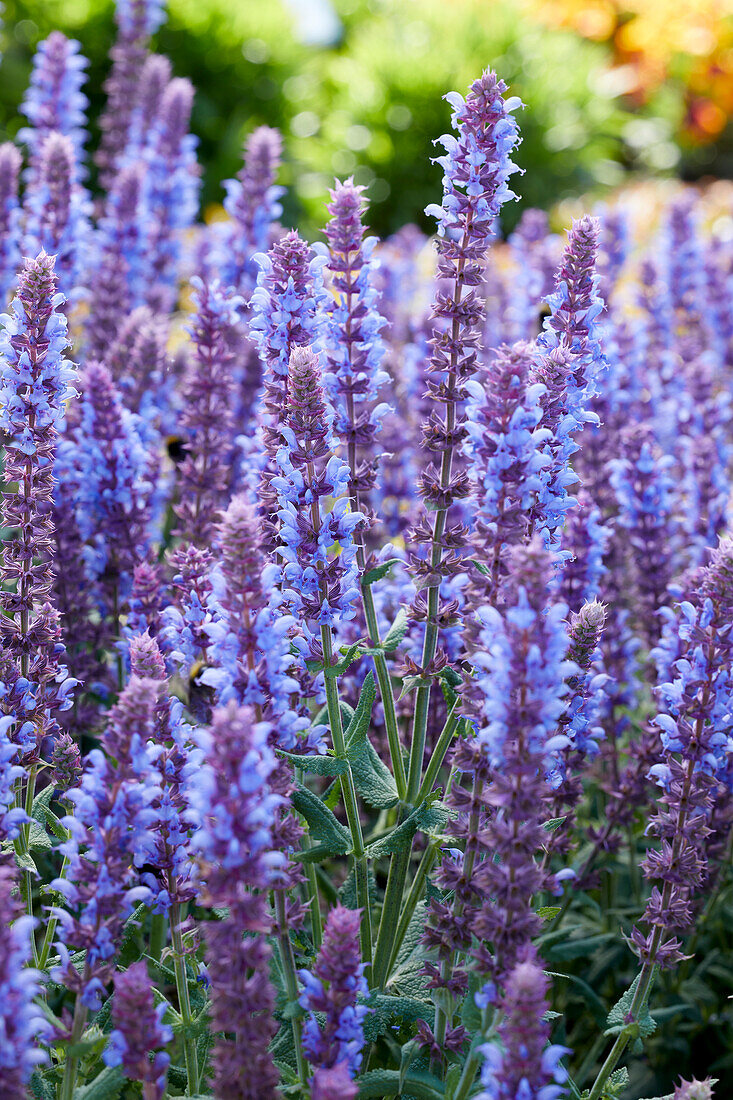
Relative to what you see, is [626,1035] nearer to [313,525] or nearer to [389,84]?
[313,525]

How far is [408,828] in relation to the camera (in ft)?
10.0

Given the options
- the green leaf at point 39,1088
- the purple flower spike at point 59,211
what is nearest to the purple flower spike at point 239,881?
the green leaf at point 39,1088

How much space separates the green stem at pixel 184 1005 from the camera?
2.78 m

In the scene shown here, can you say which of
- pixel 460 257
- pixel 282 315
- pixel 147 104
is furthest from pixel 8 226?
pixel 460 257

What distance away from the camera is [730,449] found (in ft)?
19.0

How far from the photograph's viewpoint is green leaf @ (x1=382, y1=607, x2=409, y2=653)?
3193 mm

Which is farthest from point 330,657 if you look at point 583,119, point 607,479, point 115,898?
point 583,119

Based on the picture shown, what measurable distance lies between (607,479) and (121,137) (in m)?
4.31

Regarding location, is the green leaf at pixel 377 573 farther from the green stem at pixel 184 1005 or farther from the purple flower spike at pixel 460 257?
the green stem at pixel 184 1005

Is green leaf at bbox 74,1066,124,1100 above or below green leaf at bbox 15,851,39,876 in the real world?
below

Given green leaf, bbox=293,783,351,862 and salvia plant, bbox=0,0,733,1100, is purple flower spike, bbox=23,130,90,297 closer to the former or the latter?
salvia plant, bbox=0,0,733,1100

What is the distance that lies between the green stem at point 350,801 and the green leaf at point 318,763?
2 centimetres

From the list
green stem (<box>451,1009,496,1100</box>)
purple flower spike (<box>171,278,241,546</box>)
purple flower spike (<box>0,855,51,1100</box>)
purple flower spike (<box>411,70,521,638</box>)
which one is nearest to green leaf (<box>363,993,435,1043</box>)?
green stem (<box>451,1009,496,1100</box>)

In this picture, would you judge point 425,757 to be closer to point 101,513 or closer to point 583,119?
point 101,513
